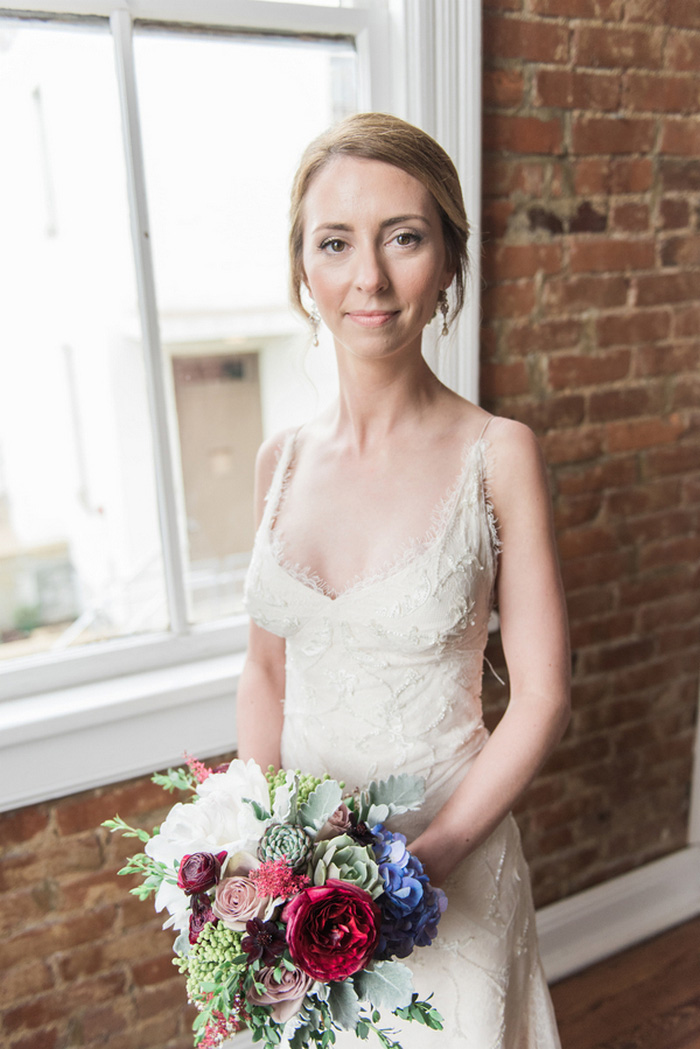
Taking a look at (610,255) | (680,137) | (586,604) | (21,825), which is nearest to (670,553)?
(586,604)

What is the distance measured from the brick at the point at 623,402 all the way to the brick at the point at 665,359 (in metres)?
0.05

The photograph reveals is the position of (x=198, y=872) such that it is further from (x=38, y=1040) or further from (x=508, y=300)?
(x=508, y=300)

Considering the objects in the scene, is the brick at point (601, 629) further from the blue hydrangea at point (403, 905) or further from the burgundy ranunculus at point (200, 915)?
the burgundy ranunculus at point (200, 915)

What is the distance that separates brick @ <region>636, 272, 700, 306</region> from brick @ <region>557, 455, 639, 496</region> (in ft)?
1.31

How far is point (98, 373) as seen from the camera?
1.77m

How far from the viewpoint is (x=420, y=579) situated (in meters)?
1.12

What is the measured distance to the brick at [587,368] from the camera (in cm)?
190

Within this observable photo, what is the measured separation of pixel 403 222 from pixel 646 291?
1139mm

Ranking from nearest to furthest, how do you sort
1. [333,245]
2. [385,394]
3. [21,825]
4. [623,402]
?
[333,245] < [385,394] < [21,825] < [623,402]

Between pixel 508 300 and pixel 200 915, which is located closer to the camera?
pixel 200 915

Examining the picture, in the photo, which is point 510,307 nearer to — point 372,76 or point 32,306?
point 372,76

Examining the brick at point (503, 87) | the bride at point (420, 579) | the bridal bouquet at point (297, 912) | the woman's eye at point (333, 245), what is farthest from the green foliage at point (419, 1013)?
the brick at point (503, 87)

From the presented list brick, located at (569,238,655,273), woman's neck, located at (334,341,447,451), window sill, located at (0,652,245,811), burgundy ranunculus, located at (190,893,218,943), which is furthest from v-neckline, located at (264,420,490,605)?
brick, located at (569,238,655,273)

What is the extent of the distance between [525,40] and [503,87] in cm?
11
